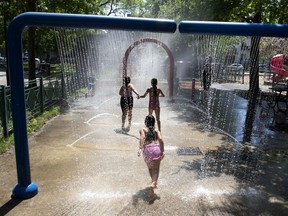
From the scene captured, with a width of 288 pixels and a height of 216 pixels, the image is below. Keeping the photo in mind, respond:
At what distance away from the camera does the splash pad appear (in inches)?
197

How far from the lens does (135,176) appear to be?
6449 mm

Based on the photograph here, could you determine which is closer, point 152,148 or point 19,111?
point 19,111

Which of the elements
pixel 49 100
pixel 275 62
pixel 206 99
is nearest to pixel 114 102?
pixel 49 100

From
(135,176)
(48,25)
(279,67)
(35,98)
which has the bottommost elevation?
(135,176)

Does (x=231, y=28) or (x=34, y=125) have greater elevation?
(x=231, y=28)

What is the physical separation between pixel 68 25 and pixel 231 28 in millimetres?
2602

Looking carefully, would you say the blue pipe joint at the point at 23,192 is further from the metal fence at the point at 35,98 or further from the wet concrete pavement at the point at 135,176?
the metal fence at the point at 35,98

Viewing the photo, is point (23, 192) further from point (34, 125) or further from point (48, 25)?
point (34, 125)

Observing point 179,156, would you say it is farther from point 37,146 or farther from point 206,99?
point 206,99

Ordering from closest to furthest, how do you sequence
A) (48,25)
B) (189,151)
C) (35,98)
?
(48,25) < (189,151) < (35,98)

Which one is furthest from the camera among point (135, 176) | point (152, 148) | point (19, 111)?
point (135, 176)

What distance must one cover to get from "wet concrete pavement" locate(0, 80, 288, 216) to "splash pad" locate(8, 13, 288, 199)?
79 centimetres

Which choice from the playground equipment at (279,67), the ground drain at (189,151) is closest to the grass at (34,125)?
the ground drain at (189,151)

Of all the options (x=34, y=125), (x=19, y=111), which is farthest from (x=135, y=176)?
(x=34, y=125)
